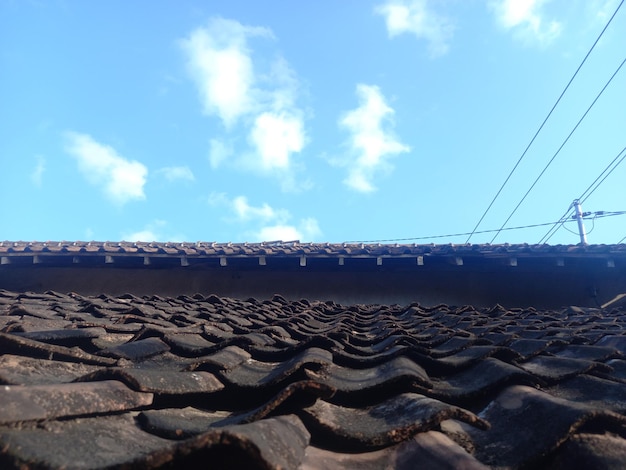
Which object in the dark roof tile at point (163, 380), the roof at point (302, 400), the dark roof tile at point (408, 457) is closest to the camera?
the roof at point (302, 400)

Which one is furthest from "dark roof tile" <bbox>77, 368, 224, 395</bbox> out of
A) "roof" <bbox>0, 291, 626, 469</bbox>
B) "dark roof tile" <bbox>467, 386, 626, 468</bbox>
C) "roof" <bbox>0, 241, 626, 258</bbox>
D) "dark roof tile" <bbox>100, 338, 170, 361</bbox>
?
"roof" <bbox>0, 241, 626, 258</bbox>

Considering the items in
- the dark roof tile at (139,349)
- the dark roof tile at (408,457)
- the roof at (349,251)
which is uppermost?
the roof at (349,251)

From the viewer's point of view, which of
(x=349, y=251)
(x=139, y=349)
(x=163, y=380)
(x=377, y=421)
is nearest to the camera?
(x=377, y=421)

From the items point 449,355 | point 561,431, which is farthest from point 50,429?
point 449,355

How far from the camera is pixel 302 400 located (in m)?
1.70

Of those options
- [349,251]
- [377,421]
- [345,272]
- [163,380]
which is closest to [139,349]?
[163,380]

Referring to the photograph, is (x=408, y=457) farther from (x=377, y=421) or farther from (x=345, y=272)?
(x=345, y=272)

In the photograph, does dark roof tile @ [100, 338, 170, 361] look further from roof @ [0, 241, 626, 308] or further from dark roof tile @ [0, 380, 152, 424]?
roof @ [0, 241, 626, 308]

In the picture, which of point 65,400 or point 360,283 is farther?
point 360,283

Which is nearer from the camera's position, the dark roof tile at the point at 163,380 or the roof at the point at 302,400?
the roof at the point at 302,400

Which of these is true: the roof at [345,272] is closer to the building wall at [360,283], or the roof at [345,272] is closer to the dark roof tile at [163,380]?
the building wall at [360,283]

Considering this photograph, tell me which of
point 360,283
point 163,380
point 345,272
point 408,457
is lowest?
point 408,457

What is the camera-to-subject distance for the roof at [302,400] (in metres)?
1.22

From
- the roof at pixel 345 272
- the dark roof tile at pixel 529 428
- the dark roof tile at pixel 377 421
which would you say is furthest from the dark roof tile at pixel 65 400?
the roof at pixel 345 272
